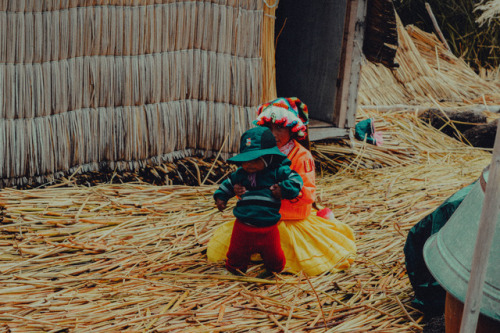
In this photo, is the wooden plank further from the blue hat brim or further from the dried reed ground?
the blue hat brim

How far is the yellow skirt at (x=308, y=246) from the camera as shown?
318 centimetres

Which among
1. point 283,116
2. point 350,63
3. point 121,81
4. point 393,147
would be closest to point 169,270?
point 283,116

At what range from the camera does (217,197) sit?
304 cm

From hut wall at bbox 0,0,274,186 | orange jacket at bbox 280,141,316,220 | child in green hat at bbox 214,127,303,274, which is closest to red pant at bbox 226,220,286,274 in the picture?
child in green hat at bbox 214,127,303,274

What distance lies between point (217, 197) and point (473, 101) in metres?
6.01

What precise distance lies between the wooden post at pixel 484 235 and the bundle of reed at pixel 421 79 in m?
5.81

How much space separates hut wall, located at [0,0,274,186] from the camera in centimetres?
384

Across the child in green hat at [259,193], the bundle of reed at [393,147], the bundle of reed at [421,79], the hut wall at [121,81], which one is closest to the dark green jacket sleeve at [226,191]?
the child in green hat at [259,193]

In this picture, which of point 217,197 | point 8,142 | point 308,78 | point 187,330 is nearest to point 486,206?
point 187,330

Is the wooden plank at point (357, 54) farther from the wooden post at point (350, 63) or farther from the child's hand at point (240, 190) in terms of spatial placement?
the child's hand at point (240, 190)

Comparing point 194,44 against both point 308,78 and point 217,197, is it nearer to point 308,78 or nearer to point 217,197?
point 308,78

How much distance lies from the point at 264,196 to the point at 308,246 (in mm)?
476

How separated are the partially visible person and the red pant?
0.50ft

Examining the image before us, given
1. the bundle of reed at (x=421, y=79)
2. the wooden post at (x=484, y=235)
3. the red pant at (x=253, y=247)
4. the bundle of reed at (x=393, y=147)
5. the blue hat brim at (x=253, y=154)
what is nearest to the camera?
the wooden post at (x=484, y=235)
